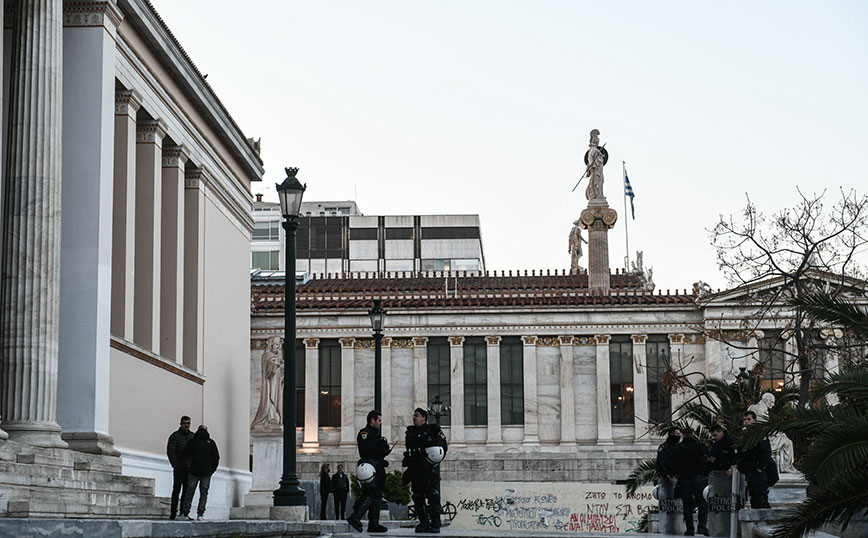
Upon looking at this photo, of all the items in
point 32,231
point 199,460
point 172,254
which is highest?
point 172,254

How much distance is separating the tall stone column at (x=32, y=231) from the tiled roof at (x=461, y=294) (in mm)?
36267

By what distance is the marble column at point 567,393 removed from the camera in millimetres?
53406

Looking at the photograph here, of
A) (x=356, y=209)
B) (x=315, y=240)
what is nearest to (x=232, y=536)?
(x=315, y=240)

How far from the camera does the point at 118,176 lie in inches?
914

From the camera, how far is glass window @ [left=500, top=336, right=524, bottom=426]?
178 feet

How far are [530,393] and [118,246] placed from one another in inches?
1299

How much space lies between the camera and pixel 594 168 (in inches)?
2395

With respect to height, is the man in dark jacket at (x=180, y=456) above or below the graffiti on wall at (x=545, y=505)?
above

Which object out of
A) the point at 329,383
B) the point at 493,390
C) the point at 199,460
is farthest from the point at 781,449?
the point at 329,383

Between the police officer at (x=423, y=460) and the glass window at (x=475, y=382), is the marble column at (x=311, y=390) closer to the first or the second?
the glass window at (x=475, y=382)

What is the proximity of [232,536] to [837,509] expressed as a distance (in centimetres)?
608

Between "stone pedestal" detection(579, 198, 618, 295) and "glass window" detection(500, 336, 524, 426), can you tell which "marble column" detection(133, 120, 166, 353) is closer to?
"glass window" detection(500, 336, 524, 426)

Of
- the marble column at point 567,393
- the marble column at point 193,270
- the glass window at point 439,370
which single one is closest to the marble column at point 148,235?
the marble column at point 193,270

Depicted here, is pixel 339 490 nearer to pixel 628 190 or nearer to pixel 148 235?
pixel 148 235
